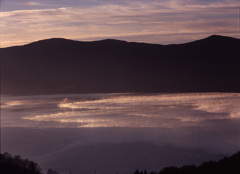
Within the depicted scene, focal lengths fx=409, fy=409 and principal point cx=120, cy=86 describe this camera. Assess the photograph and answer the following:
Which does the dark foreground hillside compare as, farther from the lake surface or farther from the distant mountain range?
the distant mountain range

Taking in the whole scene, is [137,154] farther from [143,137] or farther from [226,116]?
[226,116]

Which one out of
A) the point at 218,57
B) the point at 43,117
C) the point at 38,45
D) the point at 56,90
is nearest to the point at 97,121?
the point at 43,117

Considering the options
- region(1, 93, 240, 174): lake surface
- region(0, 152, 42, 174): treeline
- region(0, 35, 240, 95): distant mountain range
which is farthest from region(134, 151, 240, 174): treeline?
region(0, 35, 240, 95): distant mountain range

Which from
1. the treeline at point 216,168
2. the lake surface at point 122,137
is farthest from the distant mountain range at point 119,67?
the treeline at point 216,168

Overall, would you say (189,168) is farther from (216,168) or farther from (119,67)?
(119,67)

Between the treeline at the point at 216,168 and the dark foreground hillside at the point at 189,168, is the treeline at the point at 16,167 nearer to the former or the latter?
the dark foreground hillside at the point at 189,168

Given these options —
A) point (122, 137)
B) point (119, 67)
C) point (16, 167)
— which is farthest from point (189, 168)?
point (119, 67)
